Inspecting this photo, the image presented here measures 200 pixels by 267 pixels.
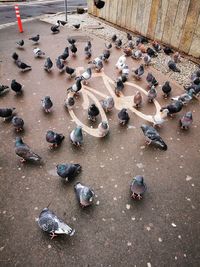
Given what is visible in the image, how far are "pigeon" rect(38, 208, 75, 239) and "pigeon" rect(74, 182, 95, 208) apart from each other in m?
0.54

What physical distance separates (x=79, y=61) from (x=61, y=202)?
7193 millimetres

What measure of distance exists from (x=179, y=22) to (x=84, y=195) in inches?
356

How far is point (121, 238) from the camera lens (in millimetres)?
4039

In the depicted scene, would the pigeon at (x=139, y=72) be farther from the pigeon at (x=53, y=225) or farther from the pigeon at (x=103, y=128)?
the pigeon at (x=53, y=225)

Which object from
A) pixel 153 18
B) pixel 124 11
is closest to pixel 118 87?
pixel 153 18

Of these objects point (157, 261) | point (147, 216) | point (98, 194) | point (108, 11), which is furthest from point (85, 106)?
point (108, 11)

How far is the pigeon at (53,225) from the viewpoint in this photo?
3906 mm

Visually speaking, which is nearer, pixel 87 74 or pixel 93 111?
pixel 93 111

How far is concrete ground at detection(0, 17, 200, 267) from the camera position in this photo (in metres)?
3.84

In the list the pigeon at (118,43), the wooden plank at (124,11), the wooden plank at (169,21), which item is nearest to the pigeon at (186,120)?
the wooden plank at (169,21)

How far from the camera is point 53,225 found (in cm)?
391

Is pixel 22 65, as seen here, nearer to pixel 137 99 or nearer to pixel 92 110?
pixel 92 110

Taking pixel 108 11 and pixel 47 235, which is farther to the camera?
pixel 108 11

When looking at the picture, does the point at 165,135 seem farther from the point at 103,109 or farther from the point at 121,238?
the point at 121,238
